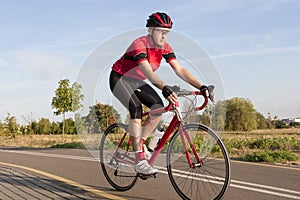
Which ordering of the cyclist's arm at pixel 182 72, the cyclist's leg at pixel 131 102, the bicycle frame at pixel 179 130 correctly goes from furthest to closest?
the cyclist's leg at pixel 131 102 < the cyclist's arm at pixel 182 72 < the bicycle frame at pixel 179 130

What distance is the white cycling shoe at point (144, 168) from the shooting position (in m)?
4.78

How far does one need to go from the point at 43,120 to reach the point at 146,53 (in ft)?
152

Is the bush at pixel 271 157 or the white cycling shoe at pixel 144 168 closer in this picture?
the white cycling shoe at pixel 144 168

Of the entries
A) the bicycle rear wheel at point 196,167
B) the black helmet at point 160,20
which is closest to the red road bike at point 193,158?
the bicycle rear wheel at point 196,167

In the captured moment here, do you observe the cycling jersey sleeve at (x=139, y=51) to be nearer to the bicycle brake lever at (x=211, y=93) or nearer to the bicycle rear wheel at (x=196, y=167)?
the bicycle brake lever at (x=211, y=93)

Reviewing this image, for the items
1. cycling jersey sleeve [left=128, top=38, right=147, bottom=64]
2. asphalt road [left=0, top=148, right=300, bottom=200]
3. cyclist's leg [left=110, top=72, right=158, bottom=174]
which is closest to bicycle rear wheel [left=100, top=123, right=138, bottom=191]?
asphalt road [left=0, top=148, right=300, bottom=200]

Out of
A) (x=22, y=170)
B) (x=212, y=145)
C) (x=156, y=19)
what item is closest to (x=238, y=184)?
(x=212, y=145)

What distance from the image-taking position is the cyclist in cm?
457

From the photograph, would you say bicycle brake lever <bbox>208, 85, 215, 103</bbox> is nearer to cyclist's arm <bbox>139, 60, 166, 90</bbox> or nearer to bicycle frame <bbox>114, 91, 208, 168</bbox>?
bicycle frame <bbox>114, 91, 208, 168</bbox>

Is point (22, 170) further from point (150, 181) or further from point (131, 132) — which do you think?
point (131, 132)

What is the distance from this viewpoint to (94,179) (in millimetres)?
6457

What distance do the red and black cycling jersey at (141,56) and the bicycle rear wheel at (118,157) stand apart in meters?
0.96

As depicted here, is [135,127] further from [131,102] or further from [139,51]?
[139,51]

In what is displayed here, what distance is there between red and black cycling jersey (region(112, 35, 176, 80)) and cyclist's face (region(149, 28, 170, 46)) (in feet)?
0.26
